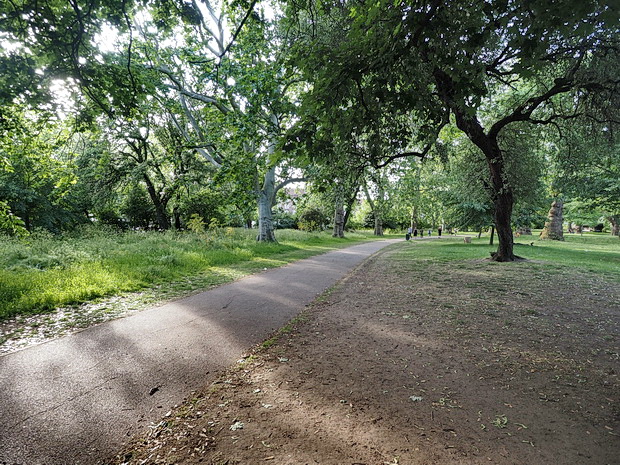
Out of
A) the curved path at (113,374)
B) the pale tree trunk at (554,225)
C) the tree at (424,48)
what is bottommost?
the curved path at (113,374)

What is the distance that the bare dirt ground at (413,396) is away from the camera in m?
2.19

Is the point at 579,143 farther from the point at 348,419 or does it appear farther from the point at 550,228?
the point at 550,228

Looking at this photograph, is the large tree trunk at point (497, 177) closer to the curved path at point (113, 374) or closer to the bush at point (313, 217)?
the curved path at point (113, 374)

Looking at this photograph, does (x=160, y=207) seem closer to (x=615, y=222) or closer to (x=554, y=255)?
(x=554, y=255)

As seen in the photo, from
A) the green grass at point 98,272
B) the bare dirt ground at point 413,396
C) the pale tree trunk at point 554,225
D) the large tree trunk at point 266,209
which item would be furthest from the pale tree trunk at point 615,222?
the green grass at point 98,272

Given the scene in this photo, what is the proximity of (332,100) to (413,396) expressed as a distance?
335cm

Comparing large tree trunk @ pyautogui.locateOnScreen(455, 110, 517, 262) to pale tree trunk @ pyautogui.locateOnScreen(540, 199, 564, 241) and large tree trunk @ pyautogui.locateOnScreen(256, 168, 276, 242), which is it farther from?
pale tree trunk @ pyautogui.locateOnScreen(540, 199, 564, 241)

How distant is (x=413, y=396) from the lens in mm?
2867

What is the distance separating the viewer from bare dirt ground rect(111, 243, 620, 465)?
2191mm

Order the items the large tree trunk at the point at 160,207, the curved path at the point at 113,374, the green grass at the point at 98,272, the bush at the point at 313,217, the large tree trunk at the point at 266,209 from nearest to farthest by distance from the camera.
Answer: the curved path at the point at 113,374 < the green grass at the point at 98,272 < the large tree trunk at the point at 266,209 < the large tree trunk at the point at 160,207 < the bush at the point at 313,217

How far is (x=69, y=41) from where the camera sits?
5426 mm

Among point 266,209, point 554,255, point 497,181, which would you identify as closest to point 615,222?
point 554,255

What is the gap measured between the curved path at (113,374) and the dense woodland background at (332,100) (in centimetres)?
268

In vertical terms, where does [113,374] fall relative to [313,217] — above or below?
below
